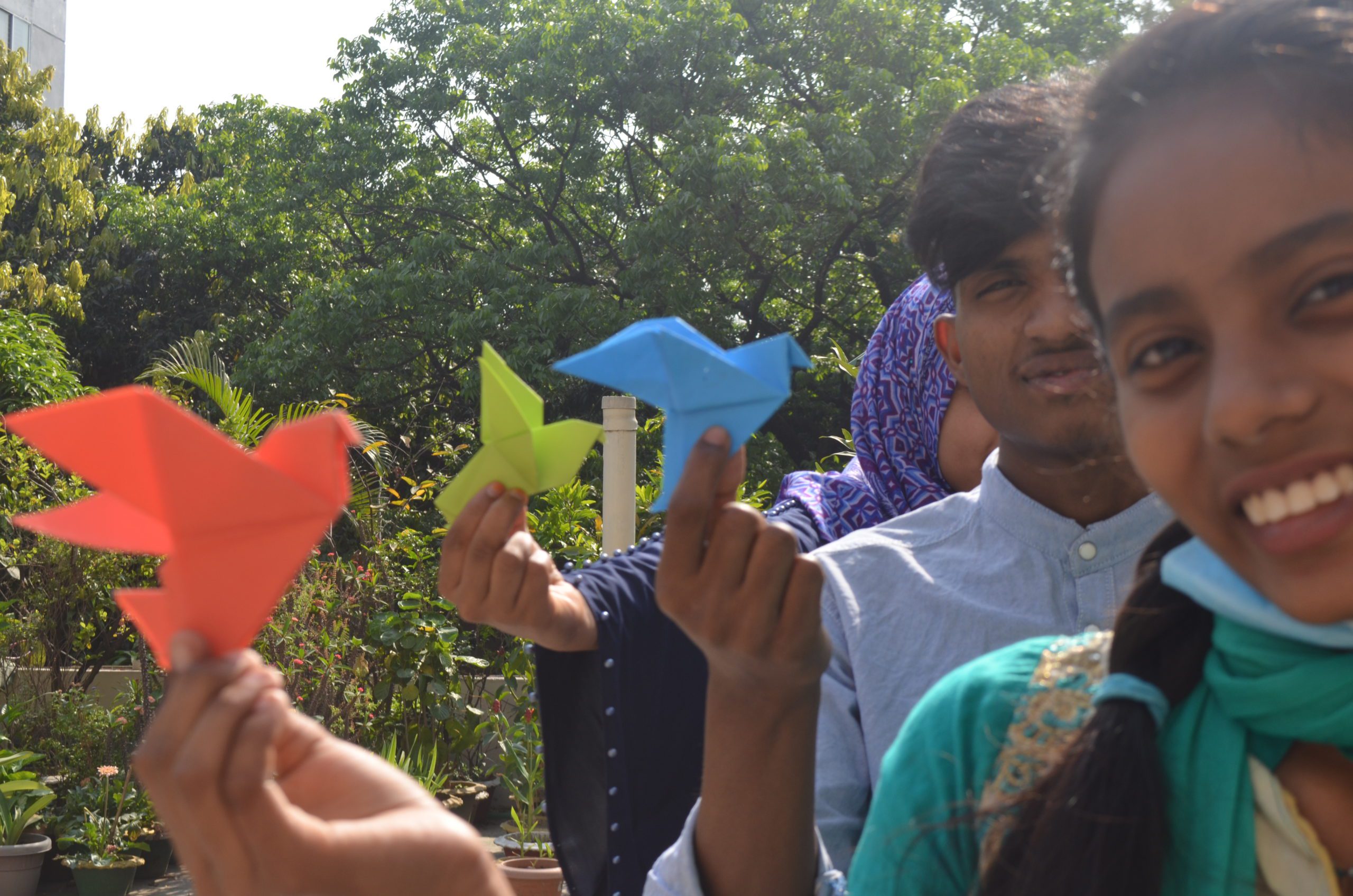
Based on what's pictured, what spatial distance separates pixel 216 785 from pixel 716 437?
0.49m

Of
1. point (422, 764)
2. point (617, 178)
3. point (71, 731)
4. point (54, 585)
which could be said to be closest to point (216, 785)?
point (422, 764)

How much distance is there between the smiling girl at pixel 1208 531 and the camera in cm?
85

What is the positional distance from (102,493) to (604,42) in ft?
46.3

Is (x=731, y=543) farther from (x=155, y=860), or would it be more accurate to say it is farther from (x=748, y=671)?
(x=155, y=860)

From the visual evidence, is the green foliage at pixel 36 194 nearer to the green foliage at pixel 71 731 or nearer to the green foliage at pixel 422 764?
the green foliage at pixel 71 731

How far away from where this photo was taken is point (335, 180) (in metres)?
16.1

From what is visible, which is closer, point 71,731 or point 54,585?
point 71,731

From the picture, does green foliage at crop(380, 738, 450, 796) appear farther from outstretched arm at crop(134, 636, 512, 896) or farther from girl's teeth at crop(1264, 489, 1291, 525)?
girl's teeth at crop(1264, 489, 1291, 525)

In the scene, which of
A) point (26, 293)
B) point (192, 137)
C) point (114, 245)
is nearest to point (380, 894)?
point (26, 293)

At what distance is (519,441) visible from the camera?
1.23 meters

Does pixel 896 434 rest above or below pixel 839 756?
above

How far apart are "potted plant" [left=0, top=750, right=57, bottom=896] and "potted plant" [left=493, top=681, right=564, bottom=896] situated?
7.19 ft

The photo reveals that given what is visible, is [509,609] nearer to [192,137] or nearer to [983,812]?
[983,812]

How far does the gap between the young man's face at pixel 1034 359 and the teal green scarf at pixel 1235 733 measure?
0.59 meters
